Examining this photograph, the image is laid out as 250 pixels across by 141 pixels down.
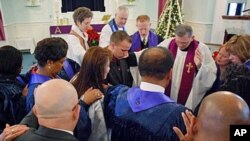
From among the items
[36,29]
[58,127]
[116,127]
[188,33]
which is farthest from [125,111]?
[36,29]

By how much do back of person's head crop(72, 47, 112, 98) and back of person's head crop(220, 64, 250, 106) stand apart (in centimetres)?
95

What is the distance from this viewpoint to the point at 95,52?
1795mm

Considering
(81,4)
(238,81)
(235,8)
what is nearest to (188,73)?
(238,81)

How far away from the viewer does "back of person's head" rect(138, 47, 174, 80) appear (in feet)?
4.90

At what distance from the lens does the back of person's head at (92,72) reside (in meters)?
1.75

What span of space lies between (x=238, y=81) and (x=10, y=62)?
5.76ft

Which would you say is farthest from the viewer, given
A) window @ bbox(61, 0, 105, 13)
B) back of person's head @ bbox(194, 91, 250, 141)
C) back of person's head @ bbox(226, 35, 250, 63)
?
window @ bbox(61, 0, 105, 13)

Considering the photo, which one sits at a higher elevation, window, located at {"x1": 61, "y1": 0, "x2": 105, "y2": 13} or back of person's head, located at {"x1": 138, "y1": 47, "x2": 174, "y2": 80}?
window, located at {"x1": 61, "y1": 0, "x2": 105, "y2": 13}

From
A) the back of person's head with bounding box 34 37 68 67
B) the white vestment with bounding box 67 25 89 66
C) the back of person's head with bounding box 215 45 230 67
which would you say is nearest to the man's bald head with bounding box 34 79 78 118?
the back of person's head with bounding box 34 37 68 67

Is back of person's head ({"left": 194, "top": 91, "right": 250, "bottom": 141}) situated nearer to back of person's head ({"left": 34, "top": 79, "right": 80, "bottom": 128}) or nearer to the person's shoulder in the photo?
back of person's head ({"left": 34, "top": 79, "right": 80, "bottom": 128})

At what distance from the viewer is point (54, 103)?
1084 mm

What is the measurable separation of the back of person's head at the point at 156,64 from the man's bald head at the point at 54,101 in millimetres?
563

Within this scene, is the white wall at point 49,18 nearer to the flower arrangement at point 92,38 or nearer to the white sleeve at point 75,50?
the flower arrangement at point 92,38

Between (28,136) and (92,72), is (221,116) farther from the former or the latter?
(92,72)
